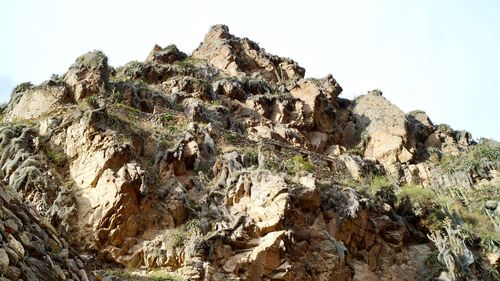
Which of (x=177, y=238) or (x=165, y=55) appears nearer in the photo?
(x=177, y=238)

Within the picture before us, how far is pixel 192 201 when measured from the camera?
55.2 feet

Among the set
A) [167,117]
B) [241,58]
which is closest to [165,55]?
[241,58]

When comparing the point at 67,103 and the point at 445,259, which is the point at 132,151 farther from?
Answer: the point at 445,259

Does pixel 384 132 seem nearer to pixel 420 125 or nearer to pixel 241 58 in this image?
pixel 420 125

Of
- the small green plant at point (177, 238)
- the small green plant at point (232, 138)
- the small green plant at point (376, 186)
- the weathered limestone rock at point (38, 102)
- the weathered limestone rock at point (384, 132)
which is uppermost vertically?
the weathered limestone rock at point (384, 132)

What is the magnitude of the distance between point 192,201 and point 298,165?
18.5ft

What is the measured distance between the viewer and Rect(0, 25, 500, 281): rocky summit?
46.1 ft

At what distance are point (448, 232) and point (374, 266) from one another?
163 inches

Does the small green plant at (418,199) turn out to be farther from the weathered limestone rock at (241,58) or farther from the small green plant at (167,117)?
the weathered limestone rock at (241,58)

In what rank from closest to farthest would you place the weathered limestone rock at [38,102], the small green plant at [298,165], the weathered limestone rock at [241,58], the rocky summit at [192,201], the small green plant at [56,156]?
the rocky summit at [192,201], the small green plant at [56,156], the small green plant at [298,165], the weathered limestone rock at [38,102], the weathered limestone rock at [241,58]

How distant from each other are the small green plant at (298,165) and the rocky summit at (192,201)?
165 mm

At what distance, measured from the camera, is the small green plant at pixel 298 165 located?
19578 mm

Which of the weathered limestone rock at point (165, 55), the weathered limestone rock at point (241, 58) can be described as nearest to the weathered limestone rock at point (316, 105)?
the weathered limestone rock at point (241, 58)

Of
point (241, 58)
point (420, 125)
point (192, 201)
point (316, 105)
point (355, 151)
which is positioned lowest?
point (192, 201)
